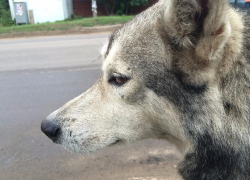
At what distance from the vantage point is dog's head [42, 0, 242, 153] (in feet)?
5.89

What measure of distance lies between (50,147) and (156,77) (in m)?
2.69

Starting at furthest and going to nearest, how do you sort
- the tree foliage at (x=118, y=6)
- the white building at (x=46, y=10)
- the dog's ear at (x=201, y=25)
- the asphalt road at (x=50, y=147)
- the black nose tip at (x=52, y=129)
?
the tree foliage at (x=118, y=6) < the white building at (x=46, y=10) < the asphalt road at (x=50, y=147) < the black nose tip at (x=52, y=129) < the dog's ear at (x=201, y=25)

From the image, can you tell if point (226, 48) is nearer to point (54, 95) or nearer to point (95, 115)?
point (95, 115)

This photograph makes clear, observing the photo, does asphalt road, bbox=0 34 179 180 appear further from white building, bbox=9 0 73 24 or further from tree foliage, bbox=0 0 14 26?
tree foliage, bbox=0 0 14 26

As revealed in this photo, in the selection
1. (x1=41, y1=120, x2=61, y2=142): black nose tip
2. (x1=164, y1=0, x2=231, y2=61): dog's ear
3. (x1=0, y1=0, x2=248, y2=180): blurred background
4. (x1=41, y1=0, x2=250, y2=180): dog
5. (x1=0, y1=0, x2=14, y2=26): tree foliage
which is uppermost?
(x1=164, y1=0, x2=231, y2=61): dog's ear

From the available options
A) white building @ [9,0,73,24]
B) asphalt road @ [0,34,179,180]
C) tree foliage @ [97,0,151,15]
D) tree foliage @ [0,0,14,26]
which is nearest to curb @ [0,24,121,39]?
white building @ [9,0,73,24]

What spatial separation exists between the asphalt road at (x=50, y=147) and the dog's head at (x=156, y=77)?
1343 millimetres

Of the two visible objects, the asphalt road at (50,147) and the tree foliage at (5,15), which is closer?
the asphalt road at (50,147)

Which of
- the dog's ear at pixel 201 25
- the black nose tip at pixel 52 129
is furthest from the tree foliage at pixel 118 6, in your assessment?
the dog's ear at pixel 201 25

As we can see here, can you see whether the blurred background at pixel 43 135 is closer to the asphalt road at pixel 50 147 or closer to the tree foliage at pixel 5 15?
the asphalt road at pixel 50 147

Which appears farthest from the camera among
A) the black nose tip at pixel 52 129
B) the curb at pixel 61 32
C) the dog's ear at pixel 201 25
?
the curb at pixel 61 32

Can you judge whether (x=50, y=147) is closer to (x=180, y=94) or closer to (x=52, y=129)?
(x=52, y=129)

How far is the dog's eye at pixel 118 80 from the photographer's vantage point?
2094mm

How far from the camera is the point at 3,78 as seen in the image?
7.56 m
